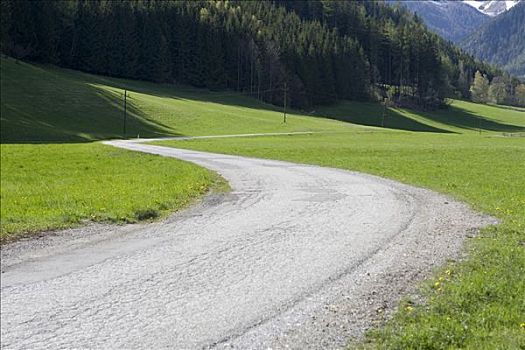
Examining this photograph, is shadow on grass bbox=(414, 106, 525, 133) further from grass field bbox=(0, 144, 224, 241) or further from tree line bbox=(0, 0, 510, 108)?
grass field bbox=(0, 144, 224, 241)

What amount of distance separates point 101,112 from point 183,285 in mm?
77571

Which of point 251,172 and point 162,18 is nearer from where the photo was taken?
point 251,172

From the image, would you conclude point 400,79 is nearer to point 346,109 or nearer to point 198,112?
point 346,109

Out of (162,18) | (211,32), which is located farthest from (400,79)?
(162,18)

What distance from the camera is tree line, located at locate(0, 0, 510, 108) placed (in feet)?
378

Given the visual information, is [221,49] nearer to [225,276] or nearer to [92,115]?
[92,115]

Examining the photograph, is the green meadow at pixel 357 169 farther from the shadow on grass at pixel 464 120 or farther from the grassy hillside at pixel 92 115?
the shadow on grass at pixel 464 120

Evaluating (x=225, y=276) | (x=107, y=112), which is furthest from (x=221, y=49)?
(x=225, y=276)

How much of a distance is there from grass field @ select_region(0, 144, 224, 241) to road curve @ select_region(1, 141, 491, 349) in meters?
1.04

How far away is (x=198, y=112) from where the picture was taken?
3642 inches

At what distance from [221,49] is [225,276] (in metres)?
135

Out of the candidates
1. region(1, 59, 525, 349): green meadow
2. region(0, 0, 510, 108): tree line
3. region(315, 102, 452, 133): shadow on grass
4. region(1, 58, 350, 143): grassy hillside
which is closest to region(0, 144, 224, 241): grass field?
region(1, 59, 525, 349): green meadow

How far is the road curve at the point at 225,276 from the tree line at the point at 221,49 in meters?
105

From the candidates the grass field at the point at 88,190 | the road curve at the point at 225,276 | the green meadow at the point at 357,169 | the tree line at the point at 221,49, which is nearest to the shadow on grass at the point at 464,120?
the tree line at the point at 221,49
